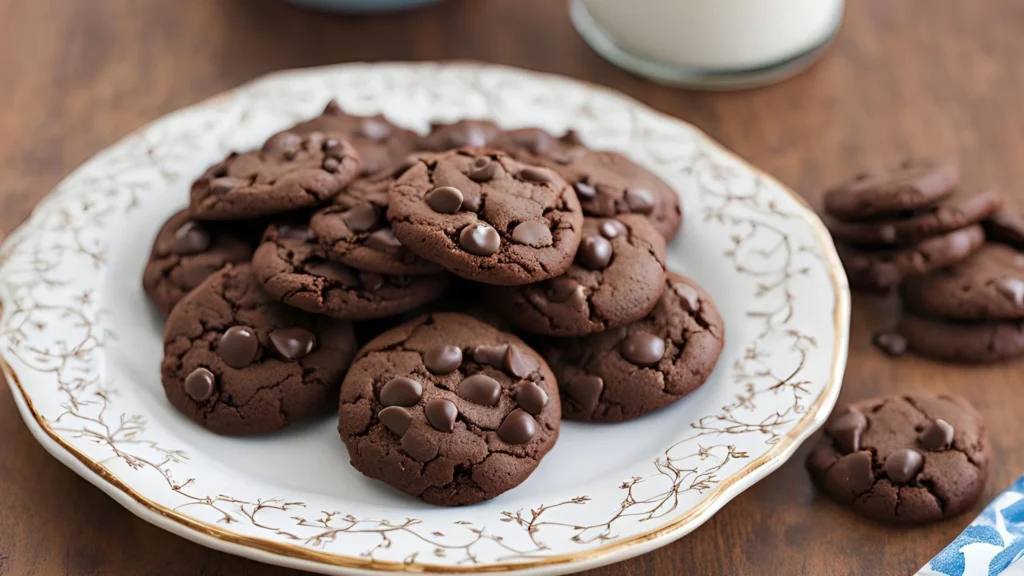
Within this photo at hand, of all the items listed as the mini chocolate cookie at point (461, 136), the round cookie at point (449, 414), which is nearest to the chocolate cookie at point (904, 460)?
the round cookie at point (449, 414)

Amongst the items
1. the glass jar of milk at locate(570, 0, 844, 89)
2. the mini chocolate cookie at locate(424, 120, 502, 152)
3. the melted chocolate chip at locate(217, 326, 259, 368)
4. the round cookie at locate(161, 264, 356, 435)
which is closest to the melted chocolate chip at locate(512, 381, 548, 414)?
the round cookie at locate(161, 264, 356, 435)

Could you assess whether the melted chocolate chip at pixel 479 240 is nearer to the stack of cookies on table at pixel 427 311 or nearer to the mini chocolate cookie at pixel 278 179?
the stack of cookies on table at pixel 427 311

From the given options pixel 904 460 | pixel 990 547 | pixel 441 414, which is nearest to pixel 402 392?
pixel 441 414

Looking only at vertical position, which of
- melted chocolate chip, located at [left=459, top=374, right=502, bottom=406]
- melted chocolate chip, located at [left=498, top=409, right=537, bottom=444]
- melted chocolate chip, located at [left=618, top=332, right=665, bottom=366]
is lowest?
melted chocolate chip, located at [left=618, top=332, right=665, bottom=366]

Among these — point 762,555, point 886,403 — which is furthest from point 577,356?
point 886,403

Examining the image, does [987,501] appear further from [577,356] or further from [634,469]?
[577,356]

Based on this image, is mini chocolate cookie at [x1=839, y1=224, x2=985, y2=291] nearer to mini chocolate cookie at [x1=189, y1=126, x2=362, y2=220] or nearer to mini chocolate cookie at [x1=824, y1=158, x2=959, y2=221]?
mini chocolate cookie at [x1=824, y1=158, x2=959, y2=221]
